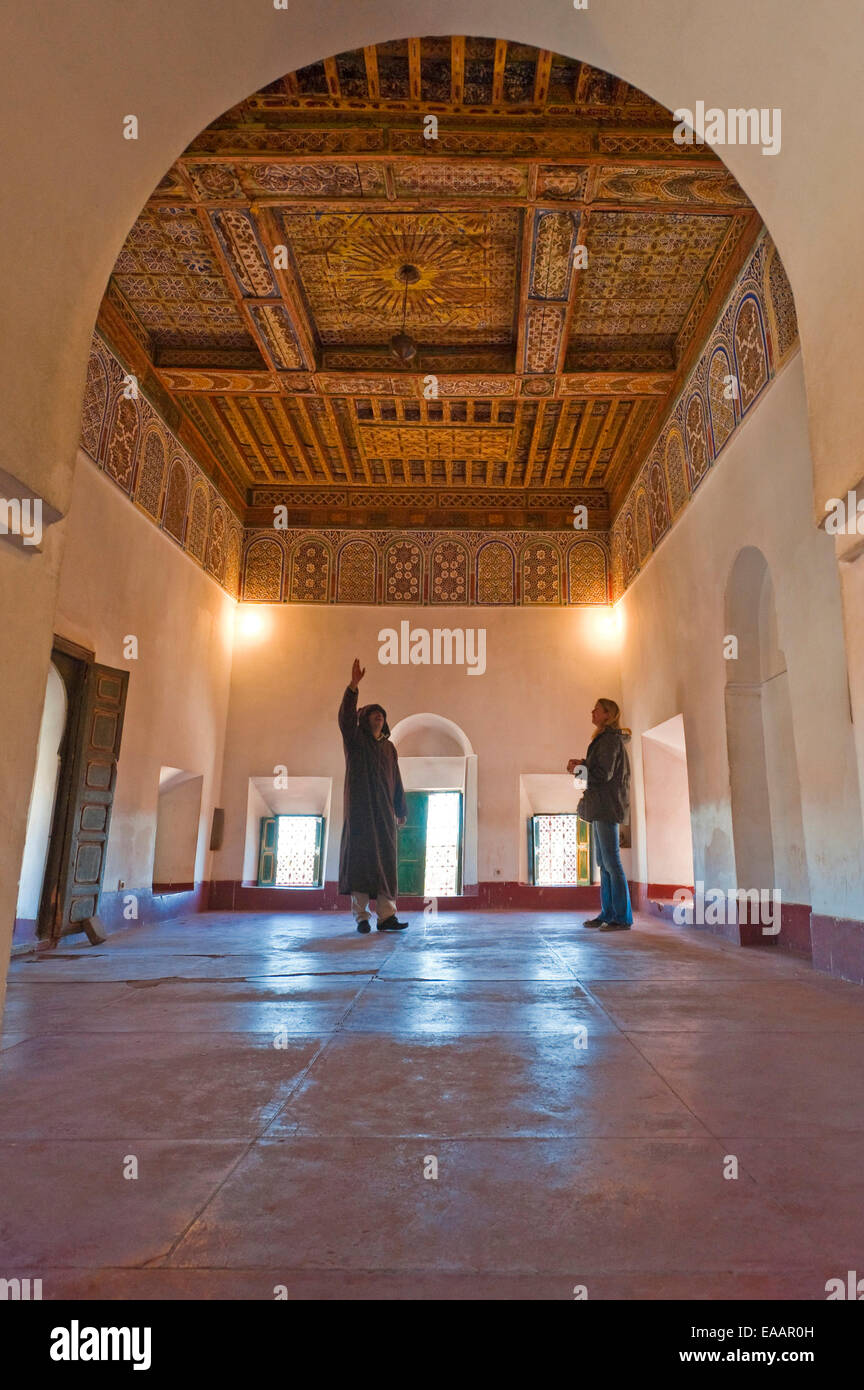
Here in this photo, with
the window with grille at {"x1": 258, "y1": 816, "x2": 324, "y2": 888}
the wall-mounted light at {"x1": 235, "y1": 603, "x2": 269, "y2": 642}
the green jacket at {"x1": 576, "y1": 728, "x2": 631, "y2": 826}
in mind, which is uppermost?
the wall-mounted light at {"x1": 235, "y1": 603, "x2": 269, "y2": 642}

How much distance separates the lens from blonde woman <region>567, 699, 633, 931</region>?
19.0ft

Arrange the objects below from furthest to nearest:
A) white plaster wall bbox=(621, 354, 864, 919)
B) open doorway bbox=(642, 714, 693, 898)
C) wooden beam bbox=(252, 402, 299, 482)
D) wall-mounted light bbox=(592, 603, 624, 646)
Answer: wall-mounted light bbox=(592, 603, 624, 646) → wooden beam bbox=(252, 402, 299, 482) → open doorway bbox=(642, 714, 693, 898) → white plaster wall bbox=(621, 354, 864, 919)

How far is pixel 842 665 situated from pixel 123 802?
17.9 feet

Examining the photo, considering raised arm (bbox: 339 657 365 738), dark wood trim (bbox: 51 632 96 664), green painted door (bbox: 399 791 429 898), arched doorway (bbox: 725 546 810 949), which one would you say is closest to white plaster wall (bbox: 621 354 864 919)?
arched doorway (bbox: 725 546 810 949)

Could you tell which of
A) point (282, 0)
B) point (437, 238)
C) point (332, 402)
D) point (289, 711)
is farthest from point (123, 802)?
point (282, 0)

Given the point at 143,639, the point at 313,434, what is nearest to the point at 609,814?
the point at 143,639

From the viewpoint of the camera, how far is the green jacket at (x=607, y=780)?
19.0 ft

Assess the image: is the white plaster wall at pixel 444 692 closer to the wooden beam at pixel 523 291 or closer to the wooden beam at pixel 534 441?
the wooden beam at pixel 534 441

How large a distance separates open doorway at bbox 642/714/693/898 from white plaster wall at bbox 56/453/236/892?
4790mm

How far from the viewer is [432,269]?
6.12m

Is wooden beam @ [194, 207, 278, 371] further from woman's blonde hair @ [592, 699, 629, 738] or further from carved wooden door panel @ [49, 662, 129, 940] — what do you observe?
woman's blonde hair @ [592, 699, 629, 738]

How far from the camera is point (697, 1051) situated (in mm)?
2092

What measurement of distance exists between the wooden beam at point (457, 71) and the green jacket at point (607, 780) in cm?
436

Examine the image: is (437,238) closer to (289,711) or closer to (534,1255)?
(289,711)
